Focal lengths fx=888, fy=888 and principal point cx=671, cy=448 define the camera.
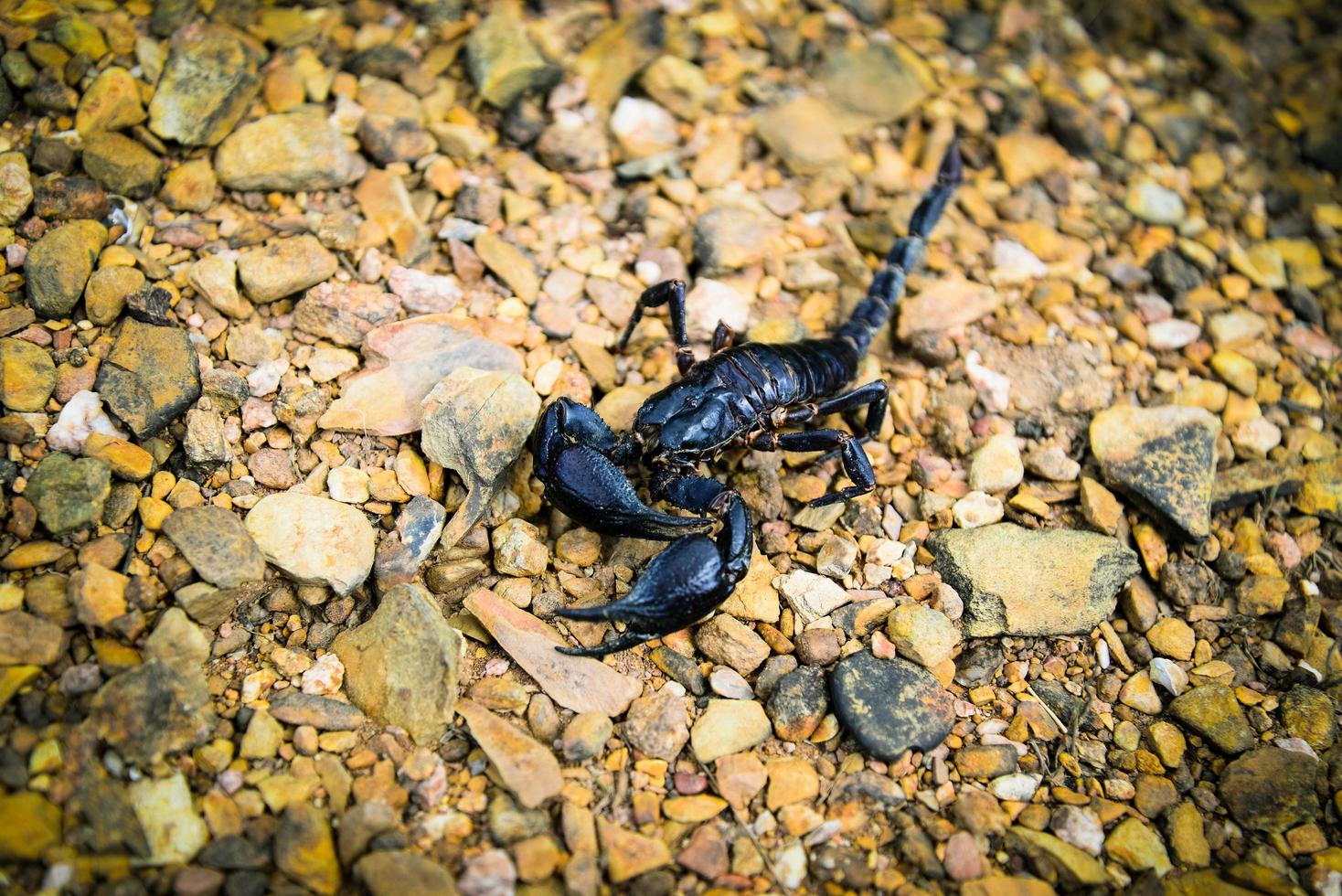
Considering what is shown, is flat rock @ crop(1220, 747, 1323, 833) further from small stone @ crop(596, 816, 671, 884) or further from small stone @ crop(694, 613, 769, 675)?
small stone @ crop(596, 816, 671, 884)

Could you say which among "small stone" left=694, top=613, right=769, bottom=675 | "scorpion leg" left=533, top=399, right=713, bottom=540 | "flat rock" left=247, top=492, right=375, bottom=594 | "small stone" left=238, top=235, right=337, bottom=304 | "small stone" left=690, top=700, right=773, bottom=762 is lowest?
"small stone" left=690, top=700, right=773, bottom=762

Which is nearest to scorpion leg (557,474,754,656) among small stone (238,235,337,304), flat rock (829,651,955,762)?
flat rock (829,651,955,762)

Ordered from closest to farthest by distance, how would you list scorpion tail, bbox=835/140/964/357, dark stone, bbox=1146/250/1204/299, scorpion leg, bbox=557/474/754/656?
scorpion leg, bbox=557/474/754/656
scorpion tail, bbox=835/140/964/357
dark stone, bbox=1146/250/1204/299

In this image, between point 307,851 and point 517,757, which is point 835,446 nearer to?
point 517,757

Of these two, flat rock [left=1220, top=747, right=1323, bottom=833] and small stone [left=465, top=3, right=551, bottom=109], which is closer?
flat rock [left=1220, top=747, right=1323, bottom=833]

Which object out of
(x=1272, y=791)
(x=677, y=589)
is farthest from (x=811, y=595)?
(x=1272, y=791)
